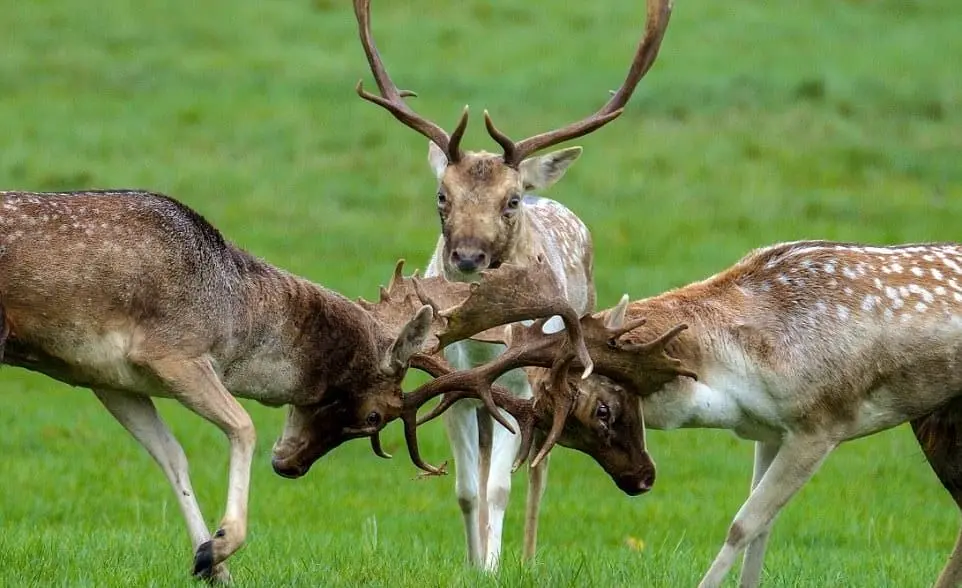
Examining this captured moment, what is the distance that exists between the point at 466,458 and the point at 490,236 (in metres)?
1.28

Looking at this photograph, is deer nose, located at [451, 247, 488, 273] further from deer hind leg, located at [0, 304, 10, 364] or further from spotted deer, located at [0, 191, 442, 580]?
deer hind leg, located at [0, 304, 10, 364]

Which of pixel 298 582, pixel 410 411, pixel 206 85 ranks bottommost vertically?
pixel 206 85

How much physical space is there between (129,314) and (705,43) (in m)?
17.3

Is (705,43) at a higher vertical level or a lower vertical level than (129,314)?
lower

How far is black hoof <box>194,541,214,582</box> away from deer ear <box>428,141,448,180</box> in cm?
327

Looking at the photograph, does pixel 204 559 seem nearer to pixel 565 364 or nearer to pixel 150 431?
pixel 150 431

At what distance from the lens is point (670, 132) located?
71.6ft

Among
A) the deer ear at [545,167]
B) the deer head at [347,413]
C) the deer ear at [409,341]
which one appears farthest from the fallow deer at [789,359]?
the deer ear at [545,167]

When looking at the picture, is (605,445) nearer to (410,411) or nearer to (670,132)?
(410,411)

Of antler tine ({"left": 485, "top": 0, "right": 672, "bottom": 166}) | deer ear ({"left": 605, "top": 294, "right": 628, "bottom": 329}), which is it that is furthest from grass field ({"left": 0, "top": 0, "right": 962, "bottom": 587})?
antler tine ({"left": 485, "top": 0, "right": 672, "bottom": 166})

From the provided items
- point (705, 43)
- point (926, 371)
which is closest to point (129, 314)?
point (926, 371)

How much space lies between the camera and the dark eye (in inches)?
316

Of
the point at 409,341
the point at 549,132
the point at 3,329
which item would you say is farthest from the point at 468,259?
the point at 3,329

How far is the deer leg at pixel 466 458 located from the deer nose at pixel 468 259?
94 centimetres
